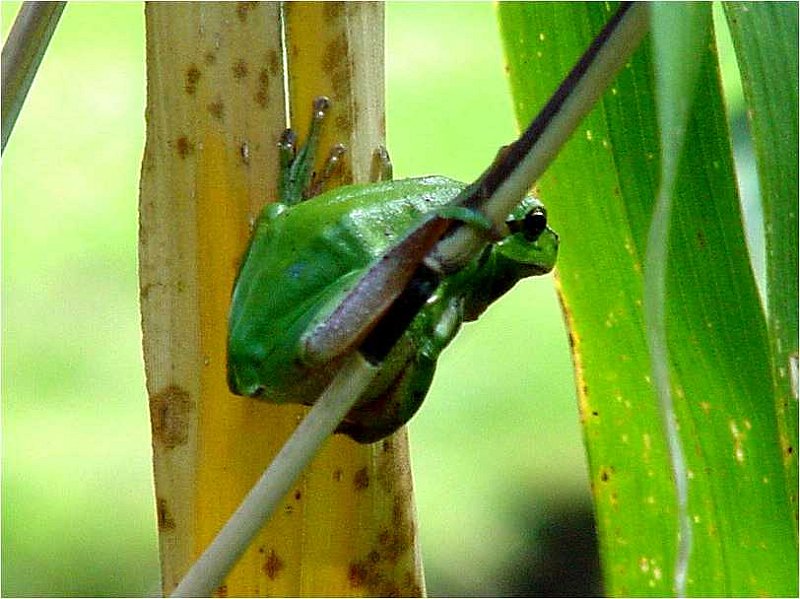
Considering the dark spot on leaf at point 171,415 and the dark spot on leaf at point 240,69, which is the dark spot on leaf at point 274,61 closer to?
the dark spot on leaf at point 240,69

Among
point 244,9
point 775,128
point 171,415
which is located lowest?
point 171,415

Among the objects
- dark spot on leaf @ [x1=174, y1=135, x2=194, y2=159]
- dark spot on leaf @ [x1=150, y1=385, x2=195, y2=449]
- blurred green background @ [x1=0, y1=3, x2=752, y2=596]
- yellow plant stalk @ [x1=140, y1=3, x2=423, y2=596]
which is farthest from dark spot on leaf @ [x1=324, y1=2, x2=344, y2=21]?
blurred green background @ [x1=0, y1=3, x2=752, y2=596]

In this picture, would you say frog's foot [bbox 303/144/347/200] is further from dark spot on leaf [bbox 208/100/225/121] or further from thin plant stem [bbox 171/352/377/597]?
thin plant stem [bbox 171/352/377/597]

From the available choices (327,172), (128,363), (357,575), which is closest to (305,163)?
(327,172)

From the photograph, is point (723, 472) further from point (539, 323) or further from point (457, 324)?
point (539, 323)

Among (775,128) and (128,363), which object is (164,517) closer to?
(775,128)
